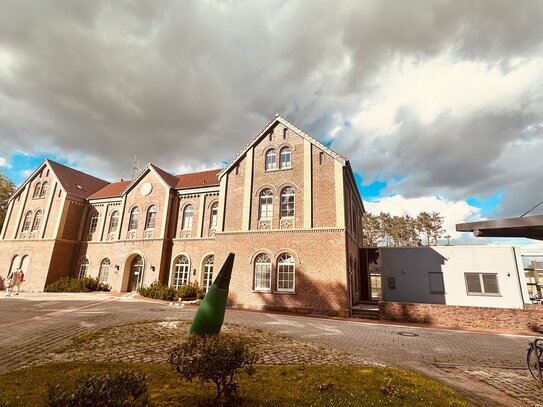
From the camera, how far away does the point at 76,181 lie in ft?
100

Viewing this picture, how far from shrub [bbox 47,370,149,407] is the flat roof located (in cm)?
755

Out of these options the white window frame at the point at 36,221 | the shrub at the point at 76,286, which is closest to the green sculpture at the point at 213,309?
the shrub at the point at 76,286

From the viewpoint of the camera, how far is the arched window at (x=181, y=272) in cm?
2292

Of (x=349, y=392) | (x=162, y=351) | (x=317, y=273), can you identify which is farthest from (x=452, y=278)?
(x=162, y=351)

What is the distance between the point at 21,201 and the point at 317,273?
32288 mm

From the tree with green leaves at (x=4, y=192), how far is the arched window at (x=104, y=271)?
20539 mm

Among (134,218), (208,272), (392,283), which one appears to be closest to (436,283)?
(392,283)

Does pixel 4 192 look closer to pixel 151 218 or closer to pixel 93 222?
pixel 93 222

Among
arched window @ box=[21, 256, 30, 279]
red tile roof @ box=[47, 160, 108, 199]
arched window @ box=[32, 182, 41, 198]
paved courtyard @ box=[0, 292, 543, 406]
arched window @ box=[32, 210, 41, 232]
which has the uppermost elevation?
red tile roof @ box=[47, 160, 108, 199]

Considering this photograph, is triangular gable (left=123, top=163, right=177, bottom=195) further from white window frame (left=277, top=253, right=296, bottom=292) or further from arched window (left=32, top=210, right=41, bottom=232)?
white window frame (left=277, top=253, right=296, bottom=292)

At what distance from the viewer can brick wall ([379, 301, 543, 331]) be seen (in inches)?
563

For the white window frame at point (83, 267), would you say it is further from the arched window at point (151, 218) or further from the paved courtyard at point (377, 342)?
the paved courtyard at point (377, 342)

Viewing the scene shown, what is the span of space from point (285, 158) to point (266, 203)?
3.51 m

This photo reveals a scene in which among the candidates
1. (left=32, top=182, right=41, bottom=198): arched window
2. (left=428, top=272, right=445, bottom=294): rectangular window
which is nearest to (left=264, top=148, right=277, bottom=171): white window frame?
(left=428, top=272, right=445, bottom=294): rectangular window
